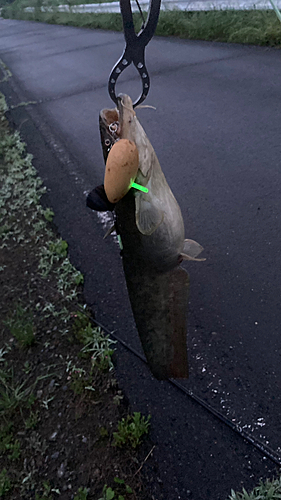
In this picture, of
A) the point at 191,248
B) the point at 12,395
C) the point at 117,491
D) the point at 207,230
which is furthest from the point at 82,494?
the point at 207,230

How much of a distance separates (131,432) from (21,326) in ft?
3.55

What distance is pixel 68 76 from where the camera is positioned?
27.1ft

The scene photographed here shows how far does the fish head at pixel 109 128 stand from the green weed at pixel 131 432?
1.41m

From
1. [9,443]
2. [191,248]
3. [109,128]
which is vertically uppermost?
[109,128]

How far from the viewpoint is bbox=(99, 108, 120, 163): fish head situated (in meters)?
1.20

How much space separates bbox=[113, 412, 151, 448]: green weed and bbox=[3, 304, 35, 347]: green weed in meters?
0.89

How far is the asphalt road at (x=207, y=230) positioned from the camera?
6.21 feet

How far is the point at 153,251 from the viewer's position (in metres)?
1.35

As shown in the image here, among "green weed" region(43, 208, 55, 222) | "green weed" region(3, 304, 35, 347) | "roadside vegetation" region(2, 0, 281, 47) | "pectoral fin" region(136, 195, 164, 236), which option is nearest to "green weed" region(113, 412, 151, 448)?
"green weed" region(3, 304, 35, 347)

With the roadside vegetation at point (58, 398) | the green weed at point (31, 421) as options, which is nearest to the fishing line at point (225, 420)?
the roadside vegetation at point (58, 398)

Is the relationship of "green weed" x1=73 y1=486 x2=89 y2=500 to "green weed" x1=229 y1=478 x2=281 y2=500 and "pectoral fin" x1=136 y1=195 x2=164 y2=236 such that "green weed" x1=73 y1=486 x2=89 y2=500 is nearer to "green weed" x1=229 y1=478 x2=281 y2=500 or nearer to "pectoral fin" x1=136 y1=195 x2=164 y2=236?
"green weed" x1=229 y1=478 x2=281 y2=500

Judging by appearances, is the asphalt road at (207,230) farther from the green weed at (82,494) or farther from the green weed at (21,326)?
the green weed at (21,326)

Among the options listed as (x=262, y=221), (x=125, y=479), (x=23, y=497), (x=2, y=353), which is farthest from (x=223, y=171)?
(x=23, y=497)

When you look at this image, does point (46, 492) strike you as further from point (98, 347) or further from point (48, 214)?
point (48, 214)
